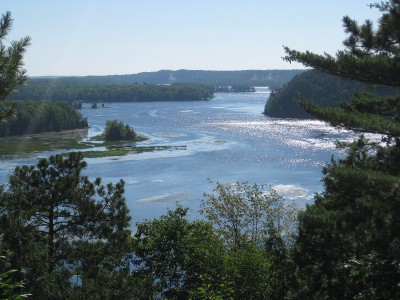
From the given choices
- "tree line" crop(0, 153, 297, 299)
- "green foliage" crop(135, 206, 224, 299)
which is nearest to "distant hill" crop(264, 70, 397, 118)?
"tree line" crop(0, 153, 297, 299)

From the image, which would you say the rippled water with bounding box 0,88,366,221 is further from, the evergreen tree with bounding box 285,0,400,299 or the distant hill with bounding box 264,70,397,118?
the distant hill with bounding box 264,70,397,118

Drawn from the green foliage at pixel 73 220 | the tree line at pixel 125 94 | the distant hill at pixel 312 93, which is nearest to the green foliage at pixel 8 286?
the green foliage at pixel 73 220

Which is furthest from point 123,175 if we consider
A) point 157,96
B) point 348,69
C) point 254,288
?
point 157,96

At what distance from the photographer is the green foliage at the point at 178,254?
13766 millimetres

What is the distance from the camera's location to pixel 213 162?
49844 millimetres

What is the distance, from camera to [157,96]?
162 metres

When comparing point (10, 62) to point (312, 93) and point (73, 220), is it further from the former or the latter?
point (312, 93)

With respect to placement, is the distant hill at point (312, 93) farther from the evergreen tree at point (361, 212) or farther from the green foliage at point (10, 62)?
the green foliage at point (10, 62)

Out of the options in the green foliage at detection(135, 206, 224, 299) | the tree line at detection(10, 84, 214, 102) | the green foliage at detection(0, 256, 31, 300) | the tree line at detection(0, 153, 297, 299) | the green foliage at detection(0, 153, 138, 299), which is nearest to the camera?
the green foliage at detection(0, 256, 31, 300)

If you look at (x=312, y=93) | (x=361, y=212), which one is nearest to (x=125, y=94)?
(x=312, y=93)

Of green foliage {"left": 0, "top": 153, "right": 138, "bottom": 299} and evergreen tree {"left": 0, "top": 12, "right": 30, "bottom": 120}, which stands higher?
evergreen tree {"left": 0, "top": 12, "right": 30, "bottom": 120}

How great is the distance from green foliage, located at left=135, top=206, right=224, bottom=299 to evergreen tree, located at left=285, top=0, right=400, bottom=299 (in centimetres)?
305

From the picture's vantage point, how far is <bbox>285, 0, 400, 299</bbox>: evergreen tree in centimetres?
762

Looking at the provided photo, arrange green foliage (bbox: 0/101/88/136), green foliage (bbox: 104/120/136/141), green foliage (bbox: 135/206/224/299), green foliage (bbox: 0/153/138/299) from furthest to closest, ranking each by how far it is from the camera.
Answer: green foliage (bbox: 0/101/88/136) < green foliage (bbox: 104/120/136/141) < green foliage (bbox: 135/206/224/299) < green foliage (bbox: 0/153/138/299)
